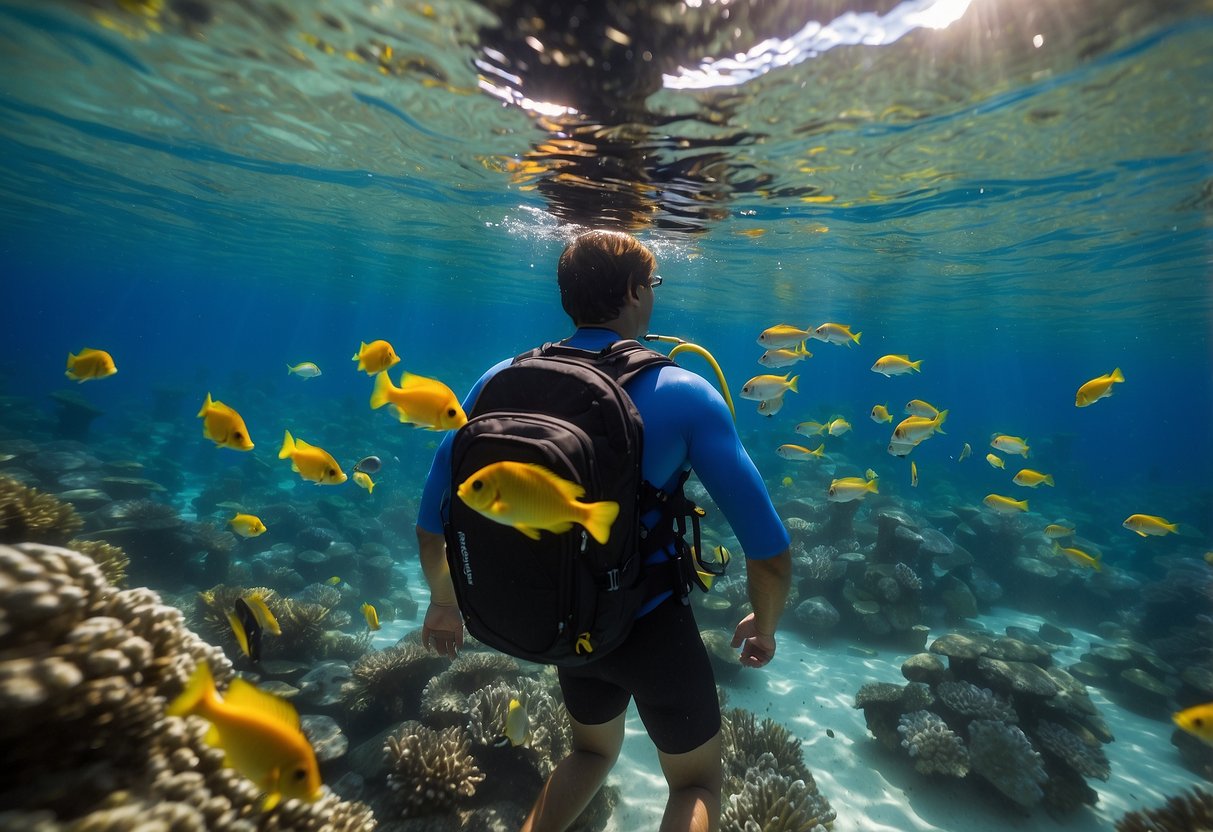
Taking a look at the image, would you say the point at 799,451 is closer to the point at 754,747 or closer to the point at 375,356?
the point at 754,747

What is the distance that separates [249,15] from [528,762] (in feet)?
34.4

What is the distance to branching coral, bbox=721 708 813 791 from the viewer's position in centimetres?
591

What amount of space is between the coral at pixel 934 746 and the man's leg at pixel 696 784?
5261 millimetres

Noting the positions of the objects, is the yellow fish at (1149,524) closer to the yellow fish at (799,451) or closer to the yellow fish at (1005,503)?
the yellow fish at (1005,503)

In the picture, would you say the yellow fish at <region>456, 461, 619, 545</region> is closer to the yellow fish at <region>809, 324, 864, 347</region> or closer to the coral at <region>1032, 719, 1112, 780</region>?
the yellow fish at <region>809, 324, 864, 347</region>

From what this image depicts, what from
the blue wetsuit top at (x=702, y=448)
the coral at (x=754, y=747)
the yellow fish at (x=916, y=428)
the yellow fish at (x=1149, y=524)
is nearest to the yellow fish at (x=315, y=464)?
the blue wetsuit top at (x=702, y=448)

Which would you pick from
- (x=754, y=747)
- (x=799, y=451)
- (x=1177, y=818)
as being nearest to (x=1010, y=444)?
(x=799, y=451)

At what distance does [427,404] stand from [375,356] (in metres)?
2.34

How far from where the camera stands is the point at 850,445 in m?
28.2

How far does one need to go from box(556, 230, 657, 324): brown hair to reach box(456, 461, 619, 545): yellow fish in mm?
1470

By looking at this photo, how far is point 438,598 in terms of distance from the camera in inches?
125

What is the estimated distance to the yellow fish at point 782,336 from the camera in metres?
7.70

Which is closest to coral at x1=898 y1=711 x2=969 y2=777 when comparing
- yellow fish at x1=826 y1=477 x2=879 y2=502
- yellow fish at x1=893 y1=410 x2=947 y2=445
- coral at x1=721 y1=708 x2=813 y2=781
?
coral at x1=721 y1=708 x2=813 y2=781

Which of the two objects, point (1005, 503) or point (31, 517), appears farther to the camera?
point (1005, 503)
